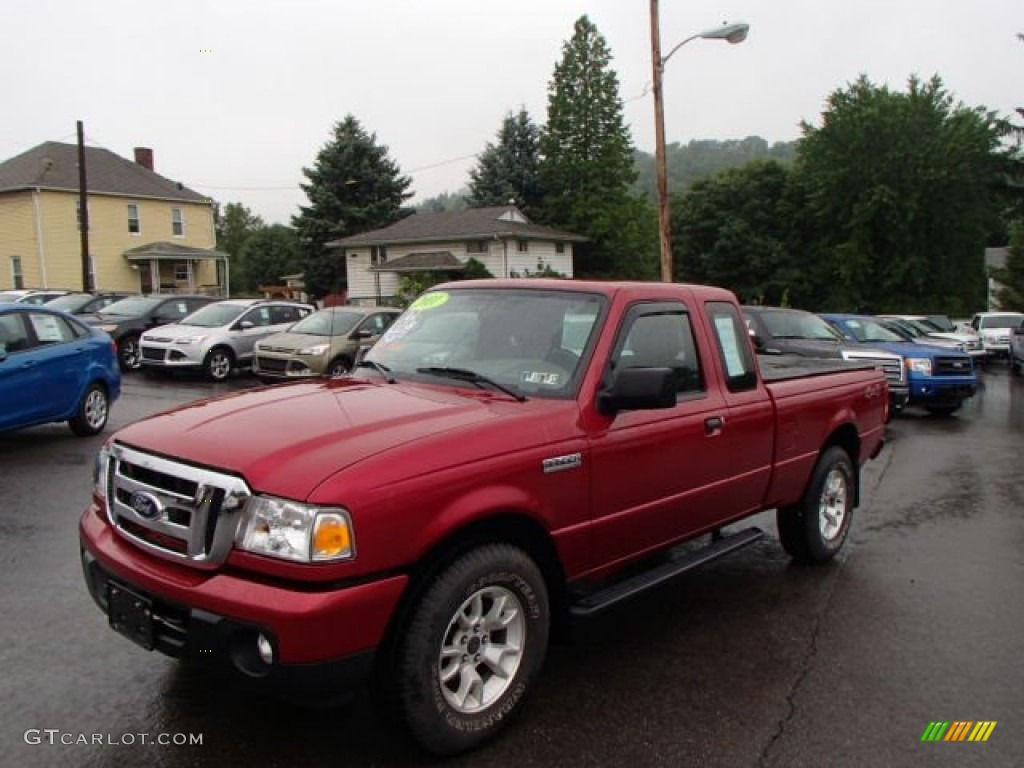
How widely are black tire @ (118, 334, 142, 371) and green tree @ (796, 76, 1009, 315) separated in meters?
37.8

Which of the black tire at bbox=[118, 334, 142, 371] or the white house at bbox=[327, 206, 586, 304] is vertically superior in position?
the white house at bbox=[327, 206, 586, 304]

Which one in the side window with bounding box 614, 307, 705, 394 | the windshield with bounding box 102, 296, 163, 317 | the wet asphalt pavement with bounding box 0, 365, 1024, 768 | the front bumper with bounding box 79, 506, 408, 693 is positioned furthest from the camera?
the windshield with bounding box 102, 296, 163, 317

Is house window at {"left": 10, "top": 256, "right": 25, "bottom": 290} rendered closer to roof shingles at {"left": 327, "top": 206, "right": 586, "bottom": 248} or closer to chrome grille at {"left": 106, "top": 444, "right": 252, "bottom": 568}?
roof shingles at {"left": 327, "top": 206, "right": 586, "bottom": 248}

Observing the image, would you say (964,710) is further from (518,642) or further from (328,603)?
(328,603)

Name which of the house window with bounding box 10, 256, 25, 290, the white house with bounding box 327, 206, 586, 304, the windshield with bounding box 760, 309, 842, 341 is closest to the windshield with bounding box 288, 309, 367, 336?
the windshield with bounding box 760, 309, 842, 341

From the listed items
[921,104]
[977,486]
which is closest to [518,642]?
[977,486]

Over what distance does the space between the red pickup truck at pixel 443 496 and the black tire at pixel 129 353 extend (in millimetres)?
15210

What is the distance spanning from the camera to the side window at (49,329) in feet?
30.3

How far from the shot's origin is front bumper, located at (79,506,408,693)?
2.82m

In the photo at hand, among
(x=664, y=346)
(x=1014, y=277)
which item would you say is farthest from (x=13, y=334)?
(x=1014, y=277)

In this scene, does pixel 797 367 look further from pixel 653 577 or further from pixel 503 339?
pixel 503 339

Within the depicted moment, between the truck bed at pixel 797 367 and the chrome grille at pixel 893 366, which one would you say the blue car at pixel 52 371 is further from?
the chrome grille at pixel 893 366

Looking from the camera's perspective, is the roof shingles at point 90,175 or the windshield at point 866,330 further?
the roof shingles at point 90,175

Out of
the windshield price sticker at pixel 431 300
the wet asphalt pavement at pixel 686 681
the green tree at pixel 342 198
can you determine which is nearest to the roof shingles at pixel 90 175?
the green tree at pixel 342 198
